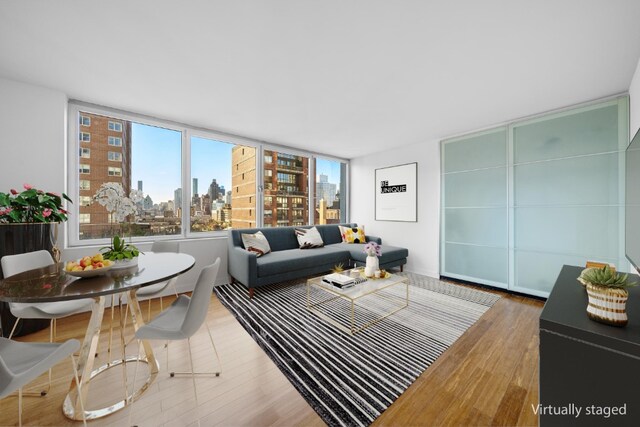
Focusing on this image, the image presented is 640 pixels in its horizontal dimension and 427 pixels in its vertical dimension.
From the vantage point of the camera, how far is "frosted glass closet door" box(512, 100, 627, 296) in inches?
104

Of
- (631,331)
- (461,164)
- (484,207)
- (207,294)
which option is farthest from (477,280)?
(207,294)

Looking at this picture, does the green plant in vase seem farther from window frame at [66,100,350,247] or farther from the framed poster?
the framed poster

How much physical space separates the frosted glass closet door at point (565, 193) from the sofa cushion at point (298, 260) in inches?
102

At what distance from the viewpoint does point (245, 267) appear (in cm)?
316

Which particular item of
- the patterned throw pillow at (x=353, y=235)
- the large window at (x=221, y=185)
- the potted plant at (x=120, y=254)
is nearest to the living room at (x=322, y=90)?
the large window at (x=221, y=185)

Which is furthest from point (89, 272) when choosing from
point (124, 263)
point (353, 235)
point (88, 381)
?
point (353, 235)

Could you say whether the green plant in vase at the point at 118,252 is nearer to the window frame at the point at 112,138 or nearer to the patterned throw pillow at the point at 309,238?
the window frame at the point at 112,138

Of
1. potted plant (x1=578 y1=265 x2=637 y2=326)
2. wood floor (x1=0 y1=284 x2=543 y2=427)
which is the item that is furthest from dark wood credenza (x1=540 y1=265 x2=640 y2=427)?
wood floor (x1=0 y1=284 x2=543 y2=427)

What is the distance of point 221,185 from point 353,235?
2.71 meters

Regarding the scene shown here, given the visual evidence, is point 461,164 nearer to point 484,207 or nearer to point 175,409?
point 484,207

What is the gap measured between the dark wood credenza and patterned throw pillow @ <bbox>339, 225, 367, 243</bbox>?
3.85m

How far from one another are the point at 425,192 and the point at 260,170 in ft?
10.1

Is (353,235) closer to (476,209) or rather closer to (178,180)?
(476,209)

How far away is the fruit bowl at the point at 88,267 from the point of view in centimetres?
135
